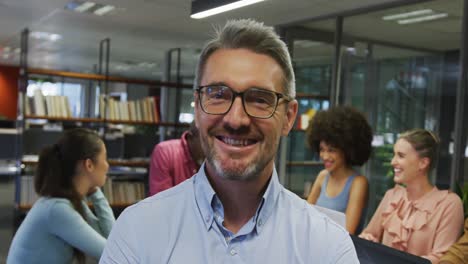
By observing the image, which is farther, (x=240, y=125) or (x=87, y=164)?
(x=87, y=164)

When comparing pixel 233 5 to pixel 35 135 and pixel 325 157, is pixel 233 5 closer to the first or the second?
pixel 325 157

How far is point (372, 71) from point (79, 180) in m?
4.79

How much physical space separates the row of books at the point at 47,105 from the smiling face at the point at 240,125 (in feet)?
17.6

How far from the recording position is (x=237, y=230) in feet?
3.86

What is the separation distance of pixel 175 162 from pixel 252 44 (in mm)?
2841

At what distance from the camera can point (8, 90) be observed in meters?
15.6

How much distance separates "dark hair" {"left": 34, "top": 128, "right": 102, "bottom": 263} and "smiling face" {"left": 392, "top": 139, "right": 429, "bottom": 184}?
1777mm

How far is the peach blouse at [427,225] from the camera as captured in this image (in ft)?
8.66

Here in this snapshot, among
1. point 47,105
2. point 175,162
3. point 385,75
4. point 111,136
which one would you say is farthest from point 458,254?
point 111,136

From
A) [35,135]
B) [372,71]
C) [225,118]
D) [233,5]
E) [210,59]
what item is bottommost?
[35,135]

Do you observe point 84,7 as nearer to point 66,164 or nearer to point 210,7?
point 210,7

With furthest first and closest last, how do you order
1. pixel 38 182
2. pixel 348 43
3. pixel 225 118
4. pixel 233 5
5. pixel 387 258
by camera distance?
pixel 348 43 → pixel 233 5 → pixel 38 182 → pixel 387 258 → pixel 225 118

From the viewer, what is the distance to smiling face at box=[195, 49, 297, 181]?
1106mm

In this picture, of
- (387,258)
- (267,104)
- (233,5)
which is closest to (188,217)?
(267,104)
